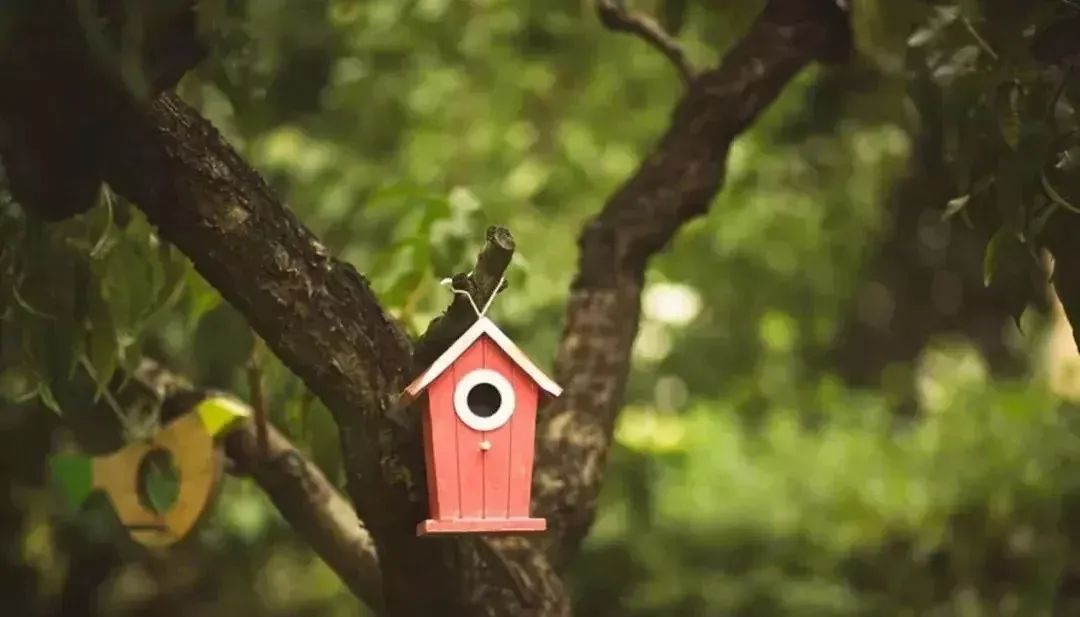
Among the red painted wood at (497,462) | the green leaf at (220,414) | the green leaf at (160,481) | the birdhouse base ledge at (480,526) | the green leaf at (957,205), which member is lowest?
the birdhouse base ledge at (480,526)

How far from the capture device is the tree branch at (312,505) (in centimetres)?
101

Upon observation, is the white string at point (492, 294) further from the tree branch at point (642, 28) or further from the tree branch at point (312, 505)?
the tree branch at point (642, 28)

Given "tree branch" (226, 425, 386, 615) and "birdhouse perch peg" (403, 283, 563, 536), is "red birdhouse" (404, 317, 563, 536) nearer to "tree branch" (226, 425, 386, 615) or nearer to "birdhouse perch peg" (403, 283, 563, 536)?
"birdhouse perch peg" (403, 283, 563, 536)

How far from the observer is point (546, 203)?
2.13 meters

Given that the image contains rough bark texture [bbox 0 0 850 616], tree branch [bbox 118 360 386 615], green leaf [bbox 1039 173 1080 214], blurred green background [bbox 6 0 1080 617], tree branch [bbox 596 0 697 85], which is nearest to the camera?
rough bark texture [bbox 0 0 850 616]

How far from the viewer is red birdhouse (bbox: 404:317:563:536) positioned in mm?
783

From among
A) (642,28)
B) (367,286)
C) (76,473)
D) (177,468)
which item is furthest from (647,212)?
(76,473)

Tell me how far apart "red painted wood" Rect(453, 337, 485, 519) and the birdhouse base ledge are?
0.04 ft

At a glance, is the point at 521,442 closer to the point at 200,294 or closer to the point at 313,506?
the point at 313,506

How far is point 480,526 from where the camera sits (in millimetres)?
778

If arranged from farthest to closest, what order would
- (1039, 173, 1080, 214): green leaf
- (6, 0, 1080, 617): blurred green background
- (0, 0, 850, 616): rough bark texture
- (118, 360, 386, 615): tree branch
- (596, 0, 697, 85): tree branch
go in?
(6, 0, 1080, 617): blurred green background < (596, 0, 697, 85): tree branch < (118, 360, 386, 615): tree branch < (1039, 173, 1080, 214): green leaf < (0, 0, 850, 616): rough bark texture

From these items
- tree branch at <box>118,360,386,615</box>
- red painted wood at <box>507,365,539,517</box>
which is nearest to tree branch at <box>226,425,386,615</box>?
tree branch at <box>118,360,386,615</box>

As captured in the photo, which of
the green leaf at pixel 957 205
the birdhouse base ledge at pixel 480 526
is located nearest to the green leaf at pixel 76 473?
the birdhouse base ledge at pixel 480 526

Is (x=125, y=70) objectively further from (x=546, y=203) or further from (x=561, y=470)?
(x=546, y=203)
